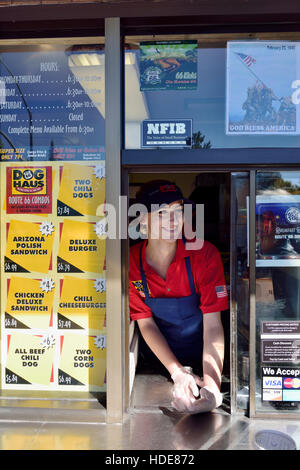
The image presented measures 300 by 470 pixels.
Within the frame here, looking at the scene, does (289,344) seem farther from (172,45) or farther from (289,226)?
(172,45)

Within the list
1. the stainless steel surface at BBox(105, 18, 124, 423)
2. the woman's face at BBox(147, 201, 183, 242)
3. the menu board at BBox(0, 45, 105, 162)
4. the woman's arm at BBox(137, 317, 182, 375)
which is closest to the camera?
the stainless steel surface at BBox(105, 18, 124, 423)

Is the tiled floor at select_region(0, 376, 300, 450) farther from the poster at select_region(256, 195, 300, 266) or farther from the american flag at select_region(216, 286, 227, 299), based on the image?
the poster at select_region(256, 195, 300, 266)

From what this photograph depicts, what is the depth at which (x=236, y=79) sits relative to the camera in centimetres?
293

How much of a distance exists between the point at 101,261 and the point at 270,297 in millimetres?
1317

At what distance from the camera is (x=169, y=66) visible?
2982 millimetres

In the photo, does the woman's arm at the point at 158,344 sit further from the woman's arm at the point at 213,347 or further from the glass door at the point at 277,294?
the glass door at the point at 277,294

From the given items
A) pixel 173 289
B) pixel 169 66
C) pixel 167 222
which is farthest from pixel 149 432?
pixel 169 66

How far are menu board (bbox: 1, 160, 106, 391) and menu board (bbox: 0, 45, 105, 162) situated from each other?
14 cm

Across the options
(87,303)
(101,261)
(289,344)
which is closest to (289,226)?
(289,344)

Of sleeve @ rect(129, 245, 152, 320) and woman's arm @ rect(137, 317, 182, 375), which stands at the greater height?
sleeve @ rect(129, 245, 152, 320)

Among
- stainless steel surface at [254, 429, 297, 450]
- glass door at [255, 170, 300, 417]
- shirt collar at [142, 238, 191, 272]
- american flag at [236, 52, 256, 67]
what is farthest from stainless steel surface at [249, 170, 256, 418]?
american flag at [236, 52, 256, 67]

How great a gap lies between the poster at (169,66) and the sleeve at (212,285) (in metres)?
1.41

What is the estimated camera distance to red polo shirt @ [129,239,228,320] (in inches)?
130

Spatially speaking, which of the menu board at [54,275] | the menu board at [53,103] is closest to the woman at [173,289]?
the menu board at [54,275]
